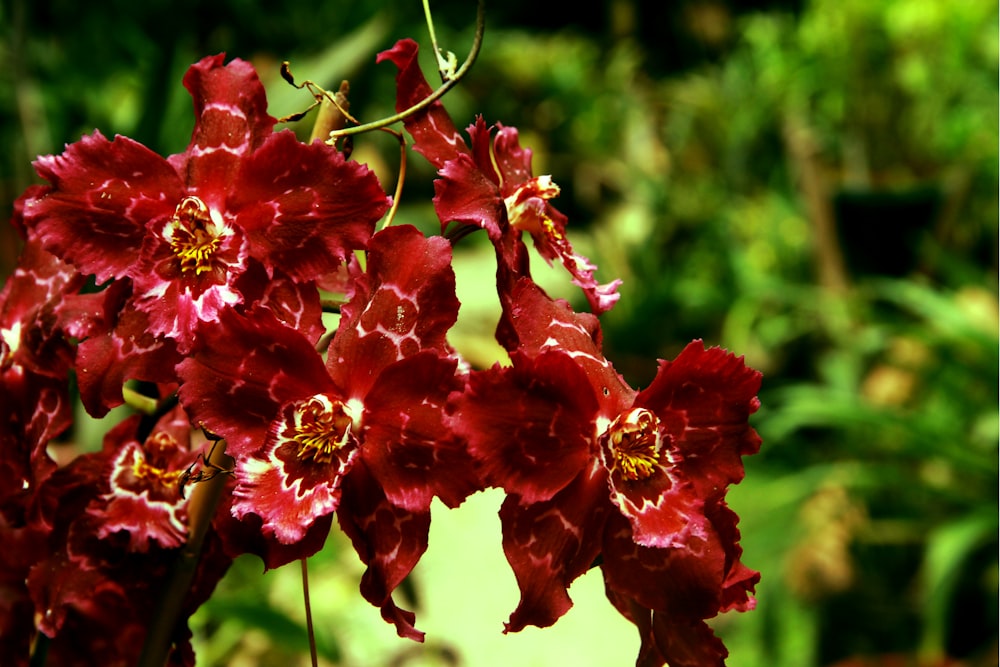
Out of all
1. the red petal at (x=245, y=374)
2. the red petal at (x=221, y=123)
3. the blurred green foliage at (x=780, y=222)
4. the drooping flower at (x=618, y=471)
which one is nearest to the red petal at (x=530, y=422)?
the drooping flower at (x=618, y=471)

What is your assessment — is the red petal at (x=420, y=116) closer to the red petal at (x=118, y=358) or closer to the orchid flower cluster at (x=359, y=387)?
the orchid flower cluster at (x=359, y=387)

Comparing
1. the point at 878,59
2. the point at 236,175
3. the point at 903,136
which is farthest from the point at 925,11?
the point at 236,175

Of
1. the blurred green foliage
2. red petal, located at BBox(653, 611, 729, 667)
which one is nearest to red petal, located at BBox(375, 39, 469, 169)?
red petal, located at BBox(653, 611, 729, 667)

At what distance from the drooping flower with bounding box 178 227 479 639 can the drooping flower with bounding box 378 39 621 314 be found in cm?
4

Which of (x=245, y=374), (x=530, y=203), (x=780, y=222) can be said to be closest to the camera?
(x=245, y=374)

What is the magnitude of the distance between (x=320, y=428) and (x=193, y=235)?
148mm

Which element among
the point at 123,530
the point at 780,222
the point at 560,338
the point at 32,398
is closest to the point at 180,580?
the point at 123,530

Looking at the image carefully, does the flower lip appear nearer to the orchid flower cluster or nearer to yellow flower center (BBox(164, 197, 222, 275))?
the orchid flower cluster

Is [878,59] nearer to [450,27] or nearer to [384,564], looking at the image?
[450,27]

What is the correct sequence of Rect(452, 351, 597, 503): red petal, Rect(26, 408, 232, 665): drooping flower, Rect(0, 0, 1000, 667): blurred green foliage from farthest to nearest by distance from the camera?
Rect(0, 0, 1000, 667): blurred green foliage → Rect(26, 408, 232, 665): drooping flower → Rect(452, 351, 597, 503): red petal

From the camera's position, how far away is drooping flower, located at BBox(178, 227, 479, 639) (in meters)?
0.56

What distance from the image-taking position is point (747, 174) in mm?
4410

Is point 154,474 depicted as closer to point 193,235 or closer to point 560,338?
point 193,235

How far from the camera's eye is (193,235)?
608 mm
